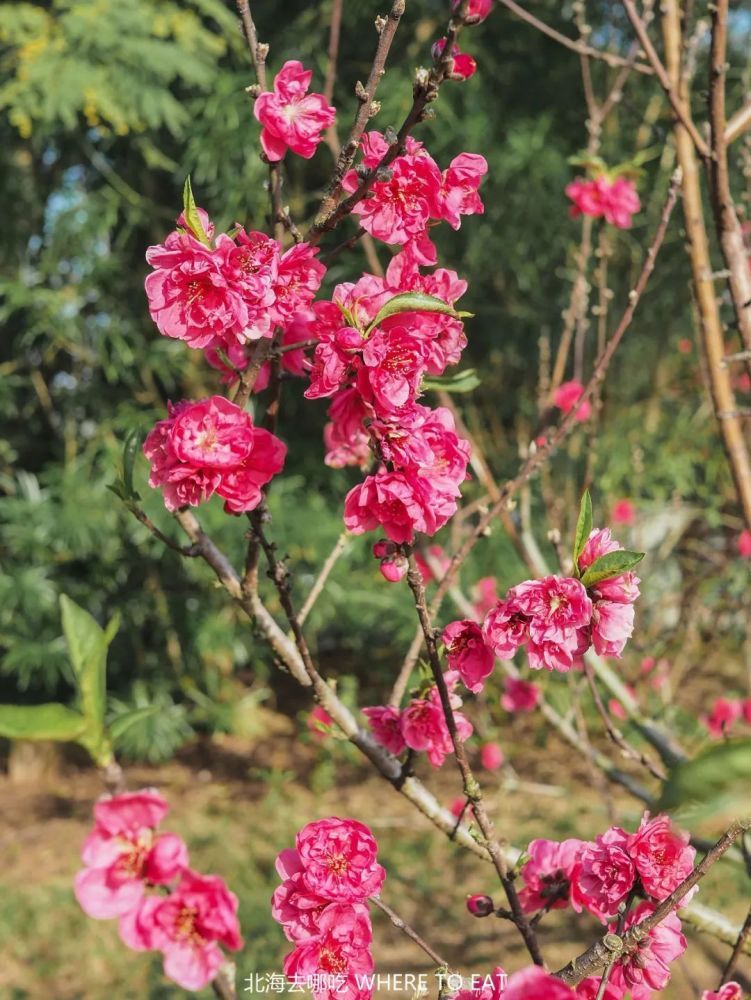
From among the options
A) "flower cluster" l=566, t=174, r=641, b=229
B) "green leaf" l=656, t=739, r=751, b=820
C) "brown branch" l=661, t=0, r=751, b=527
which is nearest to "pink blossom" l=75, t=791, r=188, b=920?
"green leaf" l=656, t=739, r=751, b=820

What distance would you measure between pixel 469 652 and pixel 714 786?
14.9 inches

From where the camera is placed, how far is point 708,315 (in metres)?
1.22

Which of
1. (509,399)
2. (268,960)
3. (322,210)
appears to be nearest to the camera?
(322,210)

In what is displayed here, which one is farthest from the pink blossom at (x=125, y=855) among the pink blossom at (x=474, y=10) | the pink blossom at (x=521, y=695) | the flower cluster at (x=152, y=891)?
the pink blossom at (x=521, y=695)

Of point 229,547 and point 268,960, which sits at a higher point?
point 229,547

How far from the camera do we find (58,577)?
13.3 ft

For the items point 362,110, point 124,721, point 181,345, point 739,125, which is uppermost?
point 181,345

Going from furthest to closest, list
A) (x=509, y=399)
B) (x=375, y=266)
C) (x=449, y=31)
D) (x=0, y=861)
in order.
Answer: (x=509, y=399), (x=0, y=861), (x=375, y=266), (x=449, y=31)

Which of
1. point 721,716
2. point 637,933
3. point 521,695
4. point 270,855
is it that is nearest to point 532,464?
point 637,933

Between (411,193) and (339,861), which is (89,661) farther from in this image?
(411,193)

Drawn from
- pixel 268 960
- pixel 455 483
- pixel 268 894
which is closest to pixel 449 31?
pixel 455 483

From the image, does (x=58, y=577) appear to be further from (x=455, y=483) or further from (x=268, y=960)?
(x=455, y=483)

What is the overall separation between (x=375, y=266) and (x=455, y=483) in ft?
2.17

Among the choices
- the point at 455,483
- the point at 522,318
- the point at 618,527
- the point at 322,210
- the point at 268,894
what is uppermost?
the point at 522,318
